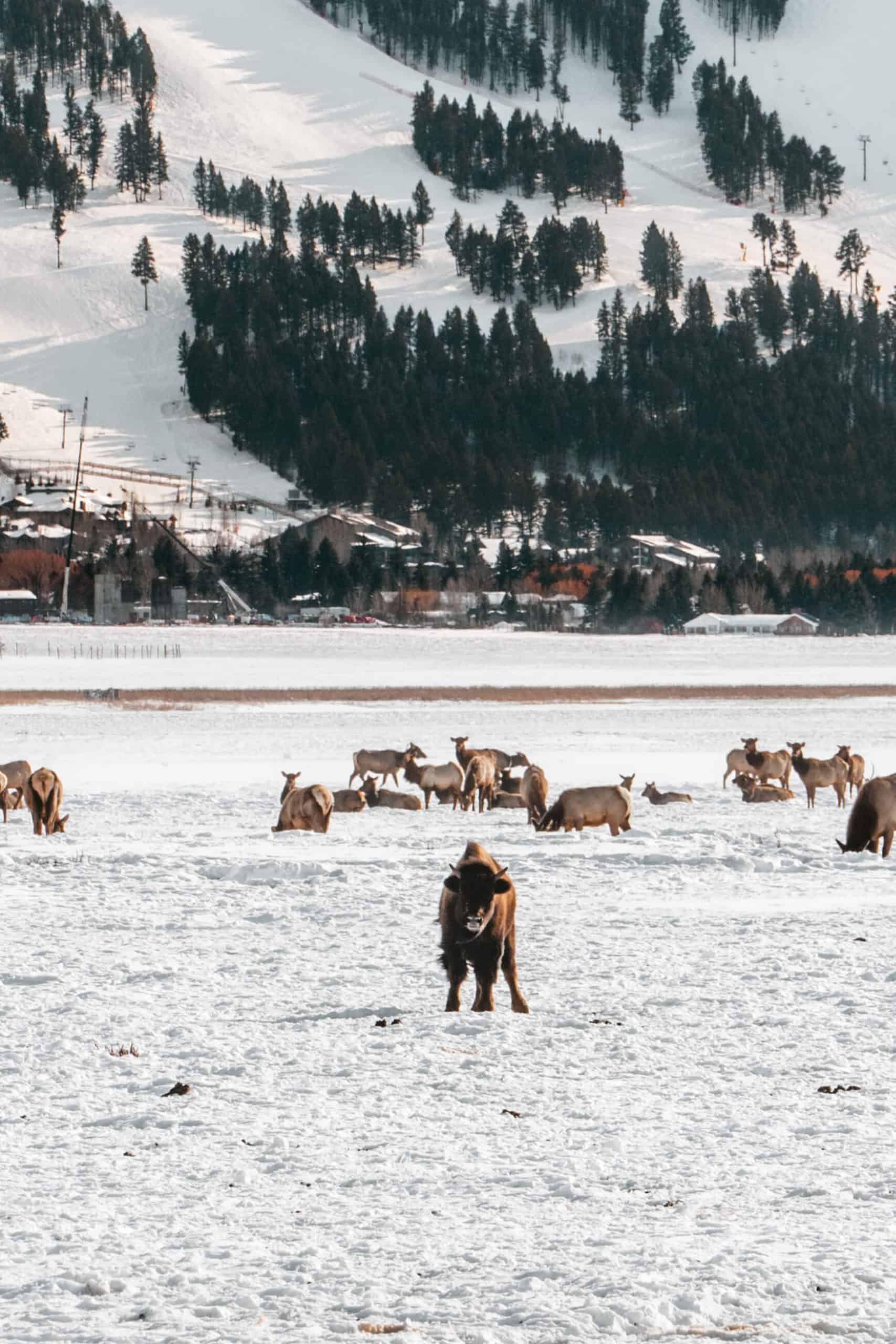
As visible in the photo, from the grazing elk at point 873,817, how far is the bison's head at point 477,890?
918cm

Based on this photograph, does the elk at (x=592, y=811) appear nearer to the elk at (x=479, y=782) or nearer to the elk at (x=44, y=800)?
the elk at (x=479, y=782)

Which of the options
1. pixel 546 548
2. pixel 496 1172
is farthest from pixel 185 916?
pixel 546 548

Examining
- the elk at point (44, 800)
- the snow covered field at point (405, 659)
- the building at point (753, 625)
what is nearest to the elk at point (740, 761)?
the elk at point (44, 800)

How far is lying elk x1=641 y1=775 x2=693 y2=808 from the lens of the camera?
84.4ft

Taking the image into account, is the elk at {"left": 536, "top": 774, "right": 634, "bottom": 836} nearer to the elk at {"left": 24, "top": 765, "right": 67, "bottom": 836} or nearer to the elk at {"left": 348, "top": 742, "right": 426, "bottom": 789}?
the elk at {"left": 24, "top": 765, "right": 67, "bottom": 836}

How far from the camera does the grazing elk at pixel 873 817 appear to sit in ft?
60.8

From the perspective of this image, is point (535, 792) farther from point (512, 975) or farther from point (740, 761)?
point (512, 975)

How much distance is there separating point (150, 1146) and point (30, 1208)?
3.19 ft

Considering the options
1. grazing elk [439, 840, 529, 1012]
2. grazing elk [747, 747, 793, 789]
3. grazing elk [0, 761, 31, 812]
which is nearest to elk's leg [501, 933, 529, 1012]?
grazing elk [439, 840, 529, 1012]

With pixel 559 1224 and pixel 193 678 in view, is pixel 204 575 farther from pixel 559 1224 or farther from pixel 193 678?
pixel 559 1224

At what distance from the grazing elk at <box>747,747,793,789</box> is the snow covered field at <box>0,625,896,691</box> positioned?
37.1m

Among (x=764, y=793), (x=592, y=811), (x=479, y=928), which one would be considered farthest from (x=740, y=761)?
(x=479, y=928)

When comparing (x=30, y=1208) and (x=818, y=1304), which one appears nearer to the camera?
(x=818, y=1304)

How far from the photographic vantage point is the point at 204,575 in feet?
481
